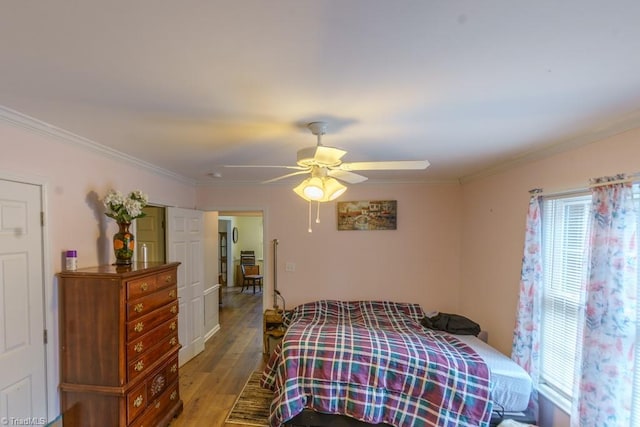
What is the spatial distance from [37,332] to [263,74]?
2.25 metres

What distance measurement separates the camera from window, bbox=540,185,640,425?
2316 millimetres

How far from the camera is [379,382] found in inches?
99.7

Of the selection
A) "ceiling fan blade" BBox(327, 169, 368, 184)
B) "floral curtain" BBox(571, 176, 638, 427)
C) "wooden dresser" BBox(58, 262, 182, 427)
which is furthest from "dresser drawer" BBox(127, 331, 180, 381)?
"floral curtain" BBox(571, 176, 638, 427)

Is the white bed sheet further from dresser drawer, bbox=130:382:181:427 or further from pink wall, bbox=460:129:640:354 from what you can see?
dresser drawer, bbox=130:382:181:427

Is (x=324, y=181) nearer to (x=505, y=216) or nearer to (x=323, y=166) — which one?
(x=323, y=166)

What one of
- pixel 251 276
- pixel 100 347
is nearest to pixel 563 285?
pixel 100 347

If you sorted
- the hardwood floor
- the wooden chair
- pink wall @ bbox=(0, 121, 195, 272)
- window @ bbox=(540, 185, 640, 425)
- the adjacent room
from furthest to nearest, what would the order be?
the wooden chair
the hardwood floor
window @ bbox=(540, 185, 640, 425)
pink wall @ bbox=(0, 121, 195, 272)
the adjacent room

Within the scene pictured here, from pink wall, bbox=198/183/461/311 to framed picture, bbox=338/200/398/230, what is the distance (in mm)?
79

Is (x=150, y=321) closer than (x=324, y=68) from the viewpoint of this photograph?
No

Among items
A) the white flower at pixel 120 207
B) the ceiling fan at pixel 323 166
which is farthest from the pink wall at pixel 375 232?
the ceiling fan at pixel 323 166

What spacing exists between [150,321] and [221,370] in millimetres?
1653

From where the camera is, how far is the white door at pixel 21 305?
1813mm

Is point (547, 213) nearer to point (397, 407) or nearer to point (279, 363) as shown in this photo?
point (397, 407)

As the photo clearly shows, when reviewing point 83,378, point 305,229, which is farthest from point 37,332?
point 305,229
